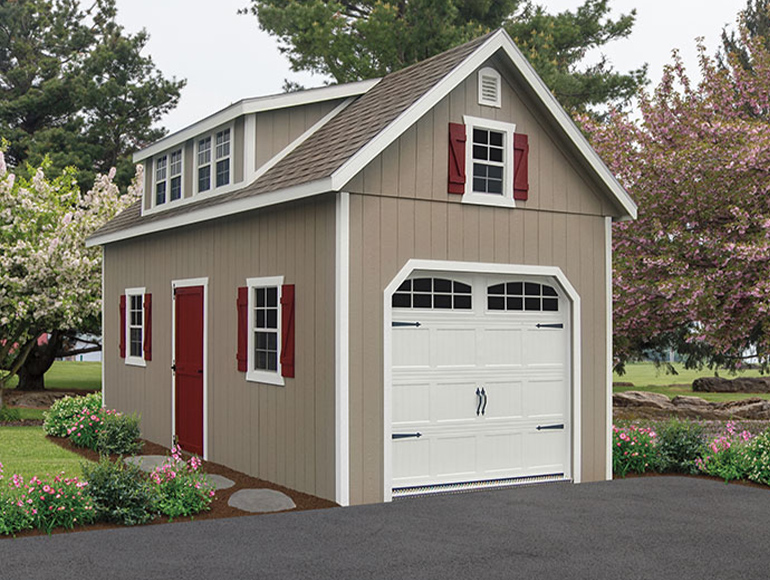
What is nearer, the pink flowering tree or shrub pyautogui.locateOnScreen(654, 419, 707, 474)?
shrub pyautogui.locateOnScreen(654, 419, 707, 474)

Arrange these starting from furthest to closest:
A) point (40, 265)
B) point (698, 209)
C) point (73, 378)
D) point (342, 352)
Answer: point (73, 378)
point (40, 265)
point (698, 209)
point (342, 352)

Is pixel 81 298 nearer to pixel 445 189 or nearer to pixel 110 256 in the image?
pixel 110 256

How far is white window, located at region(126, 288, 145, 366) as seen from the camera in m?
15.0

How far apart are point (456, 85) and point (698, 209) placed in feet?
29.4

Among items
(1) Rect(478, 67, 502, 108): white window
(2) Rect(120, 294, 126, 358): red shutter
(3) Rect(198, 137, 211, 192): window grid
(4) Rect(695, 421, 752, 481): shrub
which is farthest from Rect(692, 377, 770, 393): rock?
(1) Rect(478, 67, 502, 108): white window

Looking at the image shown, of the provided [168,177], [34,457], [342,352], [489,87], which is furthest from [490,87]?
[34,457]

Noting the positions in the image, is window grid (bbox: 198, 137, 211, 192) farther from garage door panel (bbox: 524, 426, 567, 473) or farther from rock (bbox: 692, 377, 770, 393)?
rock (bbox: 692, 377, 770, 393)

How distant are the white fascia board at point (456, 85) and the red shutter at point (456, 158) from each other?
0.47m

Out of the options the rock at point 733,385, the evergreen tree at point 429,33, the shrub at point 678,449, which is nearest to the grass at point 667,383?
the rock at point 733,385

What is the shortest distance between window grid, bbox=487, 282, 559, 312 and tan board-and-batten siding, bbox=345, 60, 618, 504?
330 mm

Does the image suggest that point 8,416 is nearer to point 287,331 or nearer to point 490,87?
point 287,331

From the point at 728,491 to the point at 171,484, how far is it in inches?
255

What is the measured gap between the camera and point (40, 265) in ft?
61.5

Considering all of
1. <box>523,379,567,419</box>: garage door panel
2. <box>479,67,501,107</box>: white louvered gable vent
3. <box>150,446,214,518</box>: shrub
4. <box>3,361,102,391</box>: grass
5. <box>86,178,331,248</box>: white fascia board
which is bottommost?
<box>3,361,102,391</box>: grass
